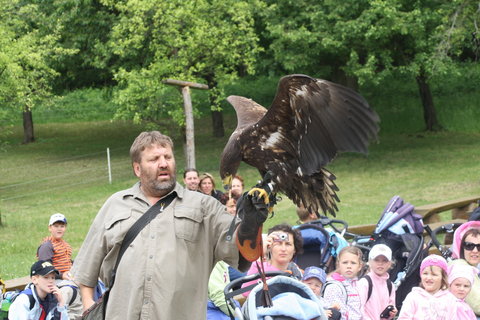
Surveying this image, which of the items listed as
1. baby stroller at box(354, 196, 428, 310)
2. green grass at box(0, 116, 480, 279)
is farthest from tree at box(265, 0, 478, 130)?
baby stroller at box(354, 196, 428, 310)

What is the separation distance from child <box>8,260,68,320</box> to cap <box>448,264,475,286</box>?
2932 millimetres

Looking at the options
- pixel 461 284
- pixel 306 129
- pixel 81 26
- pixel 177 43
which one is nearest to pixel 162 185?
pixel 306 129

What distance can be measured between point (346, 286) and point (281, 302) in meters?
1.73

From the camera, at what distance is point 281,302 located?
4379 mm

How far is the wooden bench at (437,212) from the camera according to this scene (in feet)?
31.4

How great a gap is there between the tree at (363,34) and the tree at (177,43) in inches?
39.4

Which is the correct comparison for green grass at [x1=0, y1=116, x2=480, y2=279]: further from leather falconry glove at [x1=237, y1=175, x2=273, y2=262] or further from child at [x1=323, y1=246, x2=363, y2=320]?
leather falconry glove at [x1=237, y1=175, x2=273, y2=262]

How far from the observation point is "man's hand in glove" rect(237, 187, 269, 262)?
3318mm

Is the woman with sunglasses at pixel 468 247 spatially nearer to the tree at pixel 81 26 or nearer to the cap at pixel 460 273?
the cap at pixel 460 273

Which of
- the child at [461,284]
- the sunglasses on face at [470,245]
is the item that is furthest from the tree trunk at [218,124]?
the child at [461,284]

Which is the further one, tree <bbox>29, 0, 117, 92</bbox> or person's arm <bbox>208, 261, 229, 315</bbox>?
tree <bbox>29, 0, 117, 92</bbox>

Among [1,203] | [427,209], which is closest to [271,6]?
[1,203]

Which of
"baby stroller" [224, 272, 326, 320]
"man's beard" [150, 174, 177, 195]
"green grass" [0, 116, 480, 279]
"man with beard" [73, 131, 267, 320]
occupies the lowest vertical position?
"green grass" [0, 116, 480, 279]

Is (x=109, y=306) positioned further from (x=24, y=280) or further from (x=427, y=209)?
(x=427, y=209)
